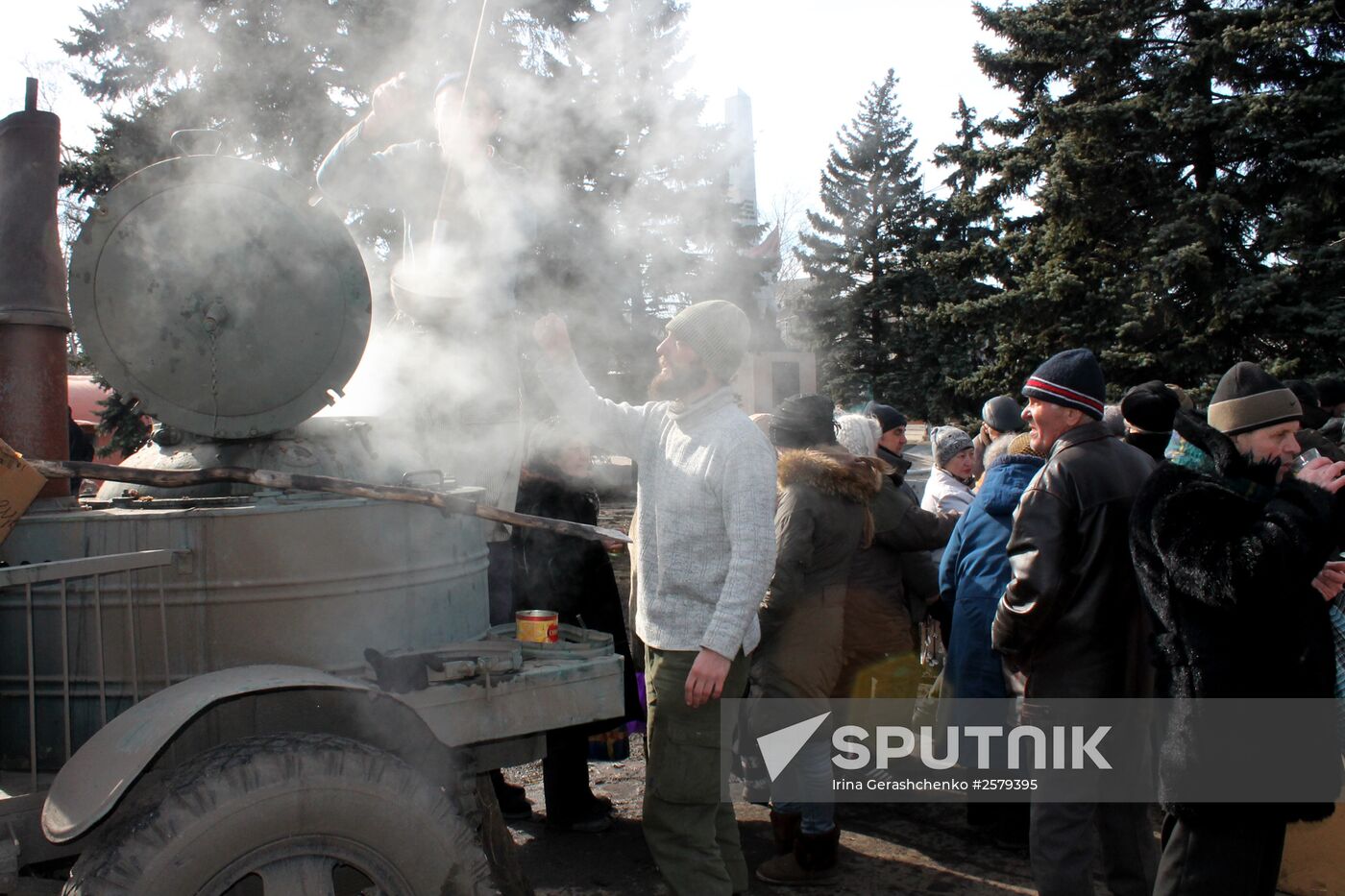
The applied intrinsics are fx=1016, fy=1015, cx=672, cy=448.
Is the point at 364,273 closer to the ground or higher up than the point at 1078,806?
higher up

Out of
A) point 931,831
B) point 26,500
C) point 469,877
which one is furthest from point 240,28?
point 931,831

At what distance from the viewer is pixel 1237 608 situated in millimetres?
2762

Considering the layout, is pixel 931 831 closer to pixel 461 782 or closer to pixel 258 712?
pixel 461 782

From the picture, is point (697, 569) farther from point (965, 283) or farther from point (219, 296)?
point (965, 283)

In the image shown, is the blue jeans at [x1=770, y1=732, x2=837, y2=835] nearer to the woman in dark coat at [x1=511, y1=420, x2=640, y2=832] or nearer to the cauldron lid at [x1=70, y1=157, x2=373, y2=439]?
the woman in dark coat at [x1=511, y1=420, x2=640, y2=832]

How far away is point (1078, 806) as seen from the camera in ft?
11.0

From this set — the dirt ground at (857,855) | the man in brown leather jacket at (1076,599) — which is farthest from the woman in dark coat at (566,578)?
the man in brown leather jacket at (1076,599)

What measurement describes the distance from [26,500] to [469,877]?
1456mm

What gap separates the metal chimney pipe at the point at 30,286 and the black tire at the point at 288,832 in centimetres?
114

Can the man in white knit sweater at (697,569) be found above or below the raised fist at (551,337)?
below

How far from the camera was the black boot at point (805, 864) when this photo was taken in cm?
402

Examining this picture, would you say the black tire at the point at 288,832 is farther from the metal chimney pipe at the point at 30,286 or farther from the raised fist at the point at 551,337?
the raised fist at the point at 551,337

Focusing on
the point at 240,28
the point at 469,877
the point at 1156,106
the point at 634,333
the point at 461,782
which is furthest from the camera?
the point at 1156,106

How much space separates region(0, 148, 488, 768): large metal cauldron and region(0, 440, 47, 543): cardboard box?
4.1 inches
